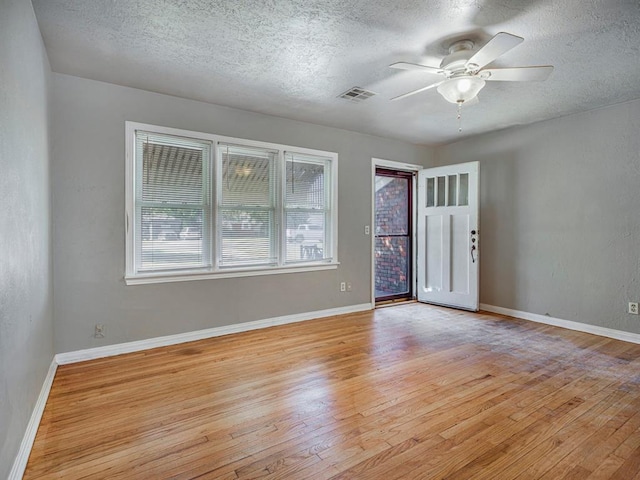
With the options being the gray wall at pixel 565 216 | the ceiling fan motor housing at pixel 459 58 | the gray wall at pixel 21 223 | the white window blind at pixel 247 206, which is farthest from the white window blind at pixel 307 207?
the gray wall at pixel 21 223

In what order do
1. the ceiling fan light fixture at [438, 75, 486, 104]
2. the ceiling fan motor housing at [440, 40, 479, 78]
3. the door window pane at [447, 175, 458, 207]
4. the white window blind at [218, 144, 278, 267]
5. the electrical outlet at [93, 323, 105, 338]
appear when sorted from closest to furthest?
1. the ceiling fan motor housing at [440, 40, 479, 78]
2. the ceiling fan light fixture at [438, 75, 486, 104]
3. the electrical outlet at [93, 323, 105, 338]
4. the white window blind at [218, 144, 278, 267]
5. the door window pane at [447, 175, 458, 207]

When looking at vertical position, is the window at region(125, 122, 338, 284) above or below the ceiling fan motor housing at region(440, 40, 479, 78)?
below

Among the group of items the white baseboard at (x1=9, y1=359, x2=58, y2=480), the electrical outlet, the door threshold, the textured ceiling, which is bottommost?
the white baseboard at (x1=9, y1=359, x2=58, y2=480)

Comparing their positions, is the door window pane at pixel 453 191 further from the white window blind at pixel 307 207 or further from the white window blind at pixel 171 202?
the white window blind at pixel 171 202

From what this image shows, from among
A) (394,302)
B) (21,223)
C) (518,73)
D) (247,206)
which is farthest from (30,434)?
(394,302)

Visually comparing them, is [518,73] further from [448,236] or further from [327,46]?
[448,236]

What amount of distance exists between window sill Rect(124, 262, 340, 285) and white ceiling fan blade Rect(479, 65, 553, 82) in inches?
112

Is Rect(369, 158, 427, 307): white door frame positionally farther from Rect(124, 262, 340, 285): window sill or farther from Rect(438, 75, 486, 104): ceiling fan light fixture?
Rect(438, 75, 486, 104): ceiling fan light fixture

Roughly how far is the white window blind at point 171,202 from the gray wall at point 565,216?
393 centimetres

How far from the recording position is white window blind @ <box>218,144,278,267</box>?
3.94 m

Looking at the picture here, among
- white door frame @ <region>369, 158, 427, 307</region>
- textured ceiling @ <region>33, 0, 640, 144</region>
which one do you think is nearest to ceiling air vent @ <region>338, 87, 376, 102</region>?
textured ceiling @ <region>33, 0, 640, 144</region>

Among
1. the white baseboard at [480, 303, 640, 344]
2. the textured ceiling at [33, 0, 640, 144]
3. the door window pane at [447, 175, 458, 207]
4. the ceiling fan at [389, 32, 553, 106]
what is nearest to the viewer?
A: the textured ceiling at [33, 0, 640, 144]

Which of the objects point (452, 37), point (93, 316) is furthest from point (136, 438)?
point (452, 37)

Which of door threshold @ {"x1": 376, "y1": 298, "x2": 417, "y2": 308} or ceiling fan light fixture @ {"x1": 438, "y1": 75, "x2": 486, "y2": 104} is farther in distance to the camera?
door threshold @ {"x1": 376, "y1": 298, "x2": 417, "y2": 308}
